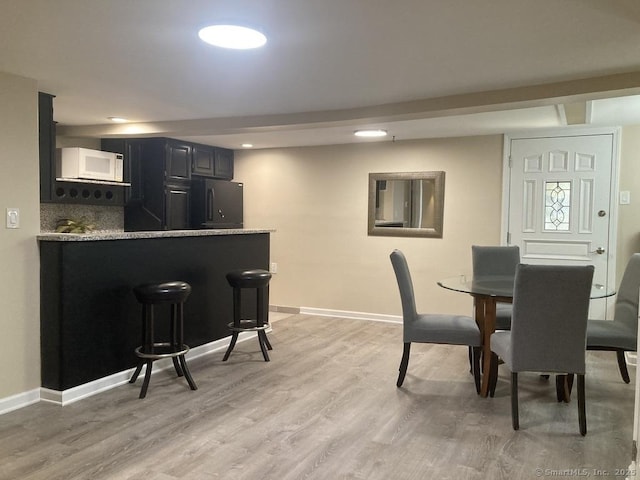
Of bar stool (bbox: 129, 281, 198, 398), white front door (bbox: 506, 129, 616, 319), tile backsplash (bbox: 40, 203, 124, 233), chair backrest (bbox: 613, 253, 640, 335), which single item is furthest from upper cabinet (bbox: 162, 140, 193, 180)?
chair backrest (bbox: 613, 253, 640, 335)

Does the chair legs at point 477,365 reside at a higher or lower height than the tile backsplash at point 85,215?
lower

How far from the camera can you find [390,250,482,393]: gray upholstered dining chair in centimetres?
335

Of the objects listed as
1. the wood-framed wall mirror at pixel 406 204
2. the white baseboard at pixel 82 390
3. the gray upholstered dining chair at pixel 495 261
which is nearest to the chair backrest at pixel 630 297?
the gray upholstered dining chair at pixel 495 261

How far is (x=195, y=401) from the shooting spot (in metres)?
3.18

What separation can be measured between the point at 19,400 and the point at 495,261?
12.1ft

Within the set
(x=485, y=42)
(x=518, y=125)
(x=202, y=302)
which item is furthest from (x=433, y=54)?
(x=202, y=302)

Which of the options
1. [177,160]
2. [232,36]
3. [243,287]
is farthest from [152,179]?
[232,36]

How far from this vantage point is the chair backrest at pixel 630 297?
342 cm

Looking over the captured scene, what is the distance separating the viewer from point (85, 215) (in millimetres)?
5164

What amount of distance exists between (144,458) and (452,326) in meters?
2.10

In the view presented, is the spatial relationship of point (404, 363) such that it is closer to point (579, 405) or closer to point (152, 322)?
point (579, 405)

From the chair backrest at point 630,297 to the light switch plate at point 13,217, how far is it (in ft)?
13.5

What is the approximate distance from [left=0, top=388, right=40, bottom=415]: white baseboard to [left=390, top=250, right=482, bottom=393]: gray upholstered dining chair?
95.8 inches

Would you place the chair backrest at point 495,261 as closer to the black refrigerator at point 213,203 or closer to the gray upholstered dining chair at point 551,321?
the gray upholstered dining chair at point 551,321
